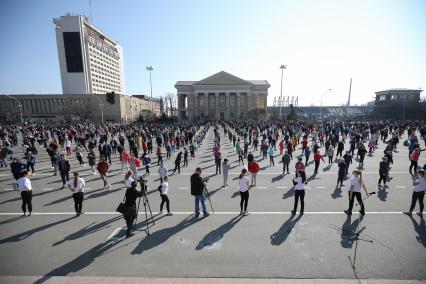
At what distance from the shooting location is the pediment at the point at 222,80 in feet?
310

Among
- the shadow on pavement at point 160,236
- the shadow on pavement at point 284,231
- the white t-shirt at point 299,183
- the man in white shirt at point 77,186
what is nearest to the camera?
the shadow on pavement at point 160,236

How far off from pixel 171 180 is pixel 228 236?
6.11 metres

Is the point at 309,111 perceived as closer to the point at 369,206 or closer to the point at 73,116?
the point at 73,116

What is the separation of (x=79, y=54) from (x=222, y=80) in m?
64.5

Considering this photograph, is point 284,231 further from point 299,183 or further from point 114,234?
point 114,234

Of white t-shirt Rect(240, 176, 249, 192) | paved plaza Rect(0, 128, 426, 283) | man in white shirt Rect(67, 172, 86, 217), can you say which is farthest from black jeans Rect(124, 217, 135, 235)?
white t-shirt Rect(240, 176, 249, 192)

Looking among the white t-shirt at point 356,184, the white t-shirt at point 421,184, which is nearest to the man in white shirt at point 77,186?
the white t-shirt at point 356,184

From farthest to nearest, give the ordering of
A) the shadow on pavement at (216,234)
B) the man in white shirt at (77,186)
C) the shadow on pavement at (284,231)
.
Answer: the man in white shirt at (77,186)
the shadow on pavement at (284,231)
the shadow on pavement at (216,234)

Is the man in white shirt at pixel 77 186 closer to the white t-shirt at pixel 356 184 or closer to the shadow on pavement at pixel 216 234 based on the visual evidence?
the shadow on pavement at pixel 216 234

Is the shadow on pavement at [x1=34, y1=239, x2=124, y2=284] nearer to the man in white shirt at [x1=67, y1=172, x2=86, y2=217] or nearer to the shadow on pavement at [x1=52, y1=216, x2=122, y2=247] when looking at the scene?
the shadow on pavement at [x1=52, y1=216, x2=122, y2=247]

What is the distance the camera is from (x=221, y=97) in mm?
101750

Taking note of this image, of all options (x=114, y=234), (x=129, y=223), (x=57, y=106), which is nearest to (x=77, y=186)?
(x=114, y=234)

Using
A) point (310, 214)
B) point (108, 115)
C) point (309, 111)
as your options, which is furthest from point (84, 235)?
point (309, 111)

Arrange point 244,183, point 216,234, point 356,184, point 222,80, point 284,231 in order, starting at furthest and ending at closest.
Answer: point 222,80, point 244,183, point 356,184, point 284,231, point 216,234
